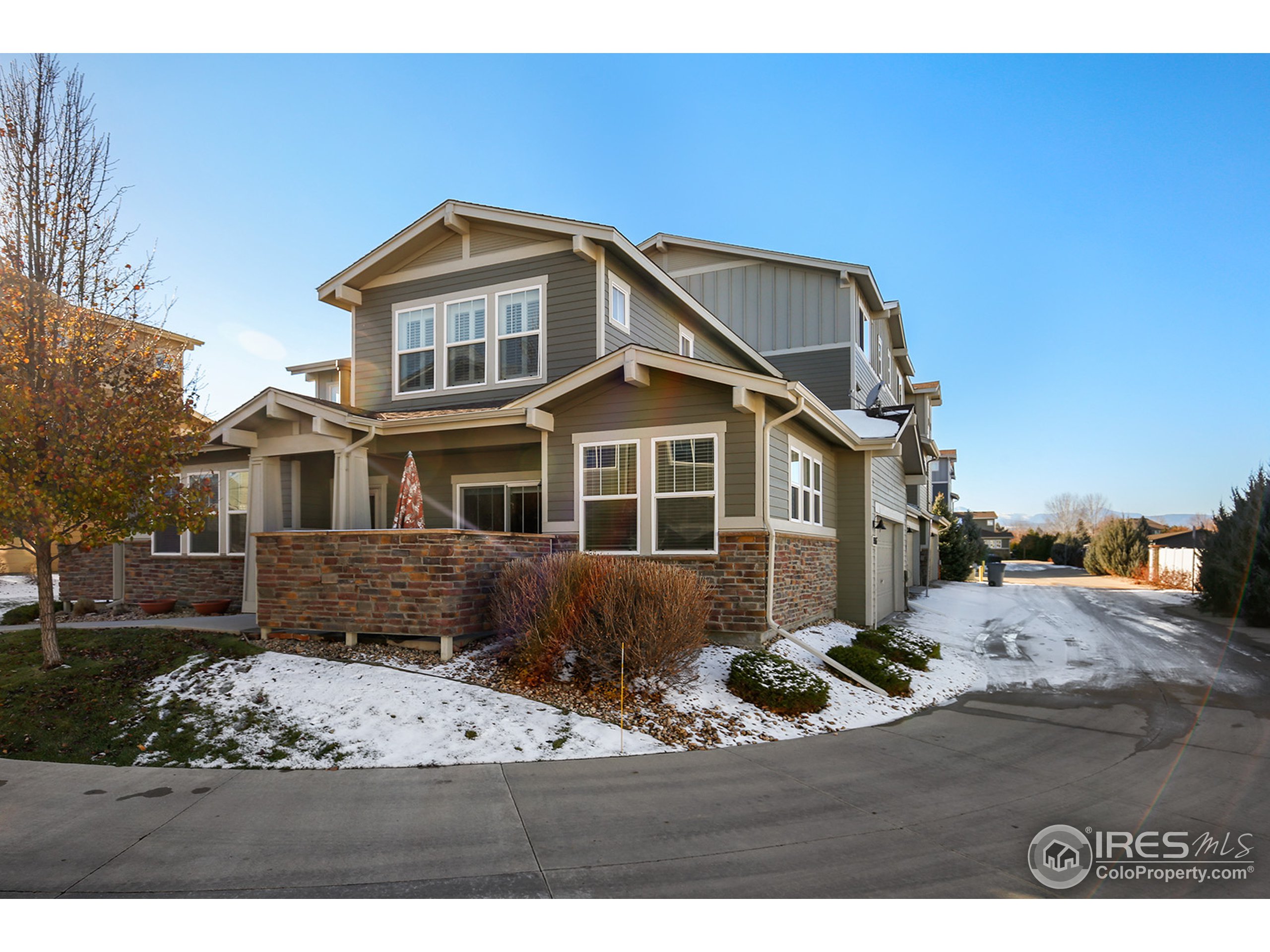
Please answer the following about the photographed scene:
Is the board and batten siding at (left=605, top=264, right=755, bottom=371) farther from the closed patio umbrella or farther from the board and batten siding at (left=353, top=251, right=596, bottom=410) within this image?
the closed patio umbrella

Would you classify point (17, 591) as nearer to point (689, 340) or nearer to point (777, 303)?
point (689, 340)

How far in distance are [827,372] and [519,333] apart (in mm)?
8273

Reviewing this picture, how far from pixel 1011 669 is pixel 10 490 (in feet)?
44.3

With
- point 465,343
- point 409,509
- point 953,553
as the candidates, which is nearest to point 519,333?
point 465,343

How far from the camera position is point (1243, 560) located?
54.2ft

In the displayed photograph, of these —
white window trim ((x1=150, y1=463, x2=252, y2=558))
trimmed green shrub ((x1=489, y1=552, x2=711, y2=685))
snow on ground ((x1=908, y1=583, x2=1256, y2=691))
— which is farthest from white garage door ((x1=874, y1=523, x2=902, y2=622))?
white window trim ((x1=150, y1=463, x2=252, y2=558))

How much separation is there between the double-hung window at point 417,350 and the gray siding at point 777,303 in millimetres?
6680

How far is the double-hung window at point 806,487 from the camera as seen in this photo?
11297 mm

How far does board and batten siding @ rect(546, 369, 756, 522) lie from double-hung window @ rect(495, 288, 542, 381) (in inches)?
80.4

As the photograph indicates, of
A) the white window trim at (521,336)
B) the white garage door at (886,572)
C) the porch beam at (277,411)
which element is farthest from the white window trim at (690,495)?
the porch beam at (277,411)

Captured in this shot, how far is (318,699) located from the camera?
7375 millimetres

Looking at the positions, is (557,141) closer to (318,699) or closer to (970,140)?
(970,140)

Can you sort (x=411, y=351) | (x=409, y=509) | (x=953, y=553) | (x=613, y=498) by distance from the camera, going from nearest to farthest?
1. (x=409, y=509)
2. (x=613, y=498)
3. (x=411, y=351)
4. (x=953, y=553)

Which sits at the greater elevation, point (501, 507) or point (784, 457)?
point (784, 457)
